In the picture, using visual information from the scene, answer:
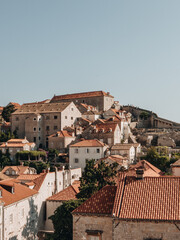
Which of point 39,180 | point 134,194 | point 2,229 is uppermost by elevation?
point 134,194

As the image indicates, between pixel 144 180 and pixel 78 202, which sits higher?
pixel 144 180

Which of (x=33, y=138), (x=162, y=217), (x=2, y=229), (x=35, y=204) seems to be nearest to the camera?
(x=162, y=217)

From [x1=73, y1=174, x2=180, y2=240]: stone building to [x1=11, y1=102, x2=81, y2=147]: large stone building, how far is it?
57.1 metres

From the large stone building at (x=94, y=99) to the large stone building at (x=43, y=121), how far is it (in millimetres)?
15622

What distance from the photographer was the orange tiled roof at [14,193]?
28469 mm

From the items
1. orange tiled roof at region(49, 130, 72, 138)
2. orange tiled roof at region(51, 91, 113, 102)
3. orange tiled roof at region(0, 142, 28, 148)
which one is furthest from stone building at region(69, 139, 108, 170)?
orange tiled roof at region(51, 91, 113, 102)

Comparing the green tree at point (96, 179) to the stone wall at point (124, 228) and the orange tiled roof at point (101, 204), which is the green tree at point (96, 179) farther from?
the stone wall at point (124, 228)

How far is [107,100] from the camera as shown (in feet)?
314

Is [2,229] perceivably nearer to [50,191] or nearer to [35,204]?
[35,204]

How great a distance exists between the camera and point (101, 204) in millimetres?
18344

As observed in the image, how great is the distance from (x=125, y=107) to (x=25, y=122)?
35.4 m

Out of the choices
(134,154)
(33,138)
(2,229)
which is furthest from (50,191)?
(33,138)

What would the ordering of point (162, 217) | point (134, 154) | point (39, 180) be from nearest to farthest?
point (162, 217) → point (39, 180) → point (134, 154)

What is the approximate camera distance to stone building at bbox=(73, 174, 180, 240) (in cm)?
1648
